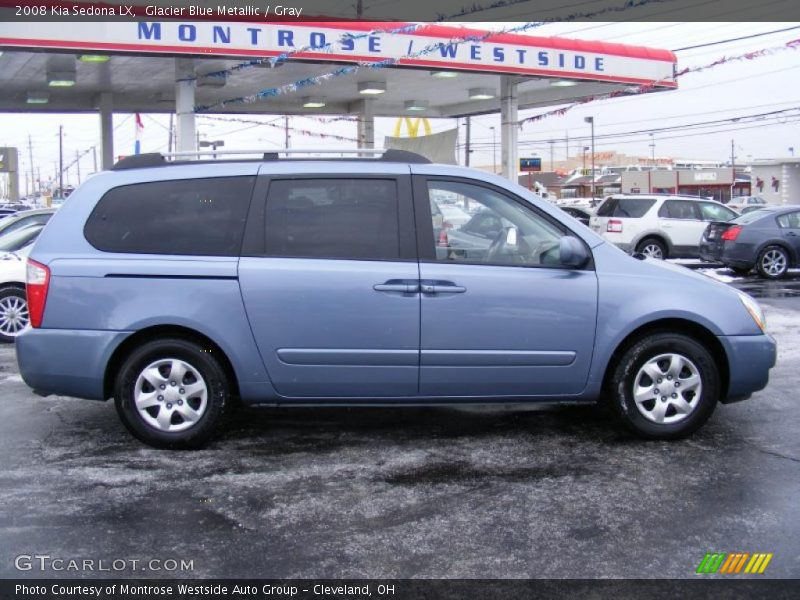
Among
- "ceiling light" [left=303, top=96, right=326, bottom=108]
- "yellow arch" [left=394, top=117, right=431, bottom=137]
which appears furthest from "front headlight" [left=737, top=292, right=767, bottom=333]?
"yellow arch" [left=394, top=117, right=431, bottom=137]

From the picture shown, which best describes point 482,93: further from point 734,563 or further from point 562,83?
point 734,563

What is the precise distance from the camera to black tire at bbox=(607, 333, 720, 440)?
5.37 meters

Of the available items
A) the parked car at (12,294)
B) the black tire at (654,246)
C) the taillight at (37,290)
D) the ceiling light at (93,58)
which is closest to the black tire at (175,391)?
the taillight at (37,290)

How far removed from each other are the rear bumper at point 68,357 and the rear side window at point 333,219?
120cm

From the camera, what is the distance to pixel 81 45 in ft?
42.9

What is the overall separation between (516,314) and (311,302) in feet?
4.23

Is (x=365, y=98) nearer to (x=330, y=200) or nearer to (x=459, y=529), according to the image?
(x=330, y=200)

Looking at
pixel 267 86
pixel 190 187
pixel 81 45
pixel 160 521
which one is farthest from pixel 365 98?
pixel 160 521

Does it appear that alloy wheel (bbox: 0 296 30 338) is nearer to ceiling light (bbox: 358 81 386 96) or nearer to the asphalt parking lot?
the asphalt parking lot

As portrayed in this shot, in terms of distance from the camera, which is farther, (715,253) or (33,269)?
(715,253)

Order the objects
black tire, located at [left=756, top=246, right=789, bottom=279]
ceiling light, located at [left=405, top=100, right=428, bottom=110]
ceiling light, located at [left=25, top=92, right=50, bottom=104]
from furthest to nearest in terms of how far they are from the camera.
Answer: ceiling light, located at [left=405, top=100, right=428, bottom=110], ceiling light, located at [left=25, top=92, right=50, bottom=104], black tire, located at [left=756, top=246, right=789, bottom=279]

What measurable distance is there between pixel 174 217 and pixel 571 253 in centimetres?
255

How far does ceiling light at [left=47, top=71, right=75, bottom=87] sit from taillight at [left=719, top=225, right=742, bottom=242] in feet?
44.6

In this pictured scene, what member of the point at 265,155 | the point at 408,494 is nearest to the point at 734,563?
the point at 408,494
